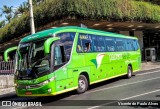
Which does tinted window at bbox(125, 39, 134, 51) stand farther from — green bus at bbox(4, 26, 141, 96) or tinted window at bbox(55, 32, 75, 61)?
tinted window at bbox(55, 32, 75, 61)

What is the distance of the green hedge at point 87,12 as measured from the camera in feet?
74.8

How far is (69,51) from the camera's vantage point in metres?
13.5

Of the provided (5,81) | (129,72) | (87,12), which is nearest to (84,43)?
(129,72)

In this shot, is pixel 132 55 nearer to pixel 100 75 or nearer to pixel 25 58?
pixel 100 75

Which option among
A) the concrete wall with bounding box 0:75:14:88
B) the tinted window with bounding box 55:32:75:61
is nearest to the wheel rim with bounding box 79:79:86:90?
the tinted window with bounding box 55:32:75:61

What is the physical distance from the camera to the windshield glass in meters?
12.2

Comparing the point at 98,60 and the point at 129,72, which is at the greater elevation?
the point at 98,60

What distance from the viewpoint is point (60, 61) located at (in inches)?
506

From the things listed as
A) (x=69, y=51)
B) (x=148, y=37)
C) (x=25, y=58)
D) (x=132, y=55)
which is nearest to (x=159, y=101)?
(x=69, y=51)

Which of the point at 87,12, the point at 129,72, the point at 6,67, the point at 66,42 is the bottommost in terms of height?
the point at 129,72

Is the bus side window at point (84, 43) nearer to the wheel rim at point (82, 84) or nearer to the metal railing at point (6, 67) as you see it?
the wheel rim at point (82, 84)

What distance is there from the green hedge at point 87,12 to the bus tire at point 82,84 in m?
8.92

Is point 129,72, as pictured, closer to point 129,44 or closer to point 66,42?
point 129,44

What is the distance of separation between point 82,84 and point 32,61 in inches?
115
